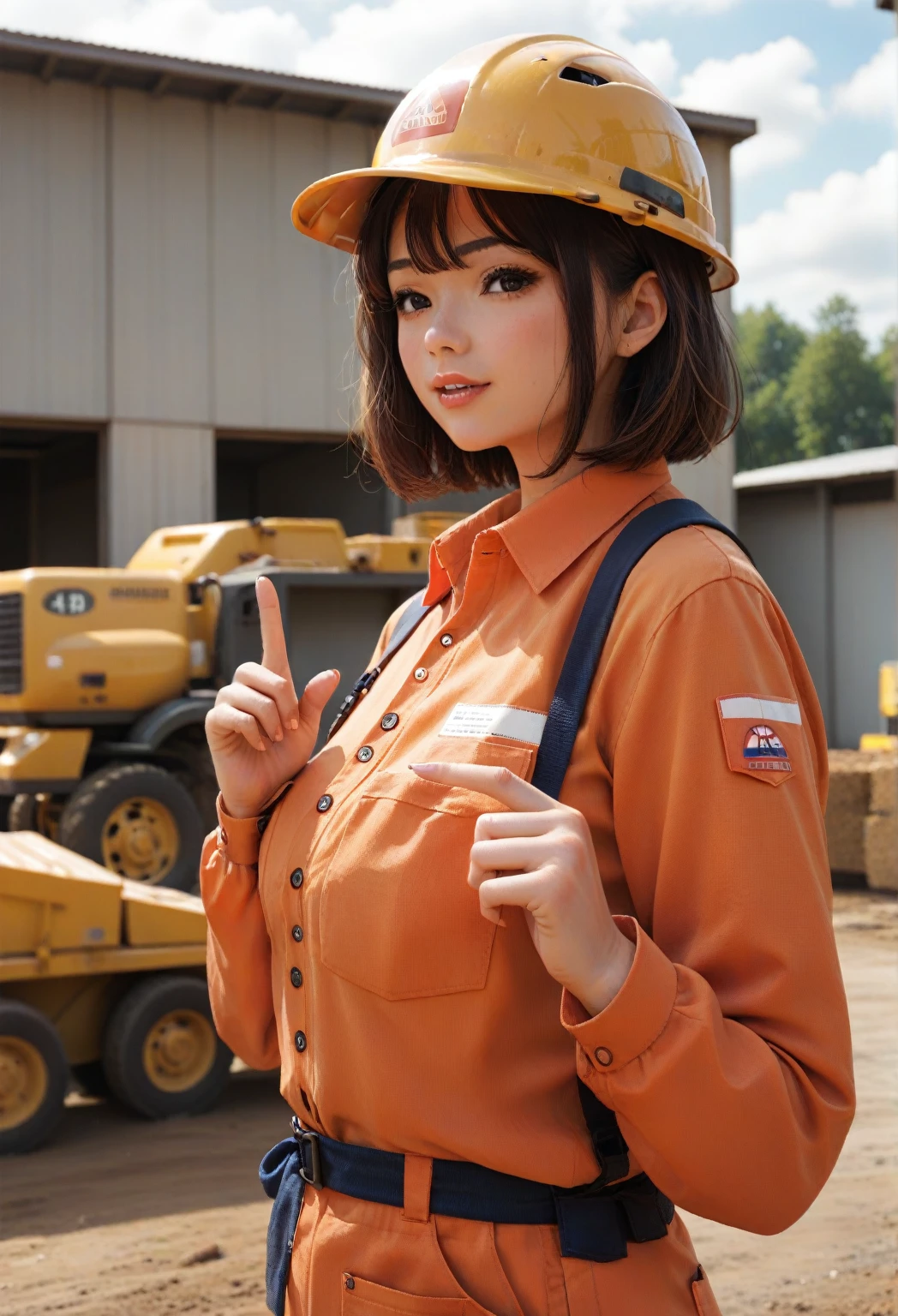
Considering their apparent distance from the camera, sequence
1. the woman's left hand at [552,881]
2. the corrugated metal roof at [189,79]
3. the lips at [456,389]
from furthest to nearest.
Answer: the corrugated metal roof at [189,79], the lips at [456,389], the woman's left hand at [552,881]

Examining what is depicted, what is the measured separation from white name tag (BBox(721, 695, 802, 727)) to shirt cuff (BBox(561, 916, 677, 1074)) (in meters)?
0.21

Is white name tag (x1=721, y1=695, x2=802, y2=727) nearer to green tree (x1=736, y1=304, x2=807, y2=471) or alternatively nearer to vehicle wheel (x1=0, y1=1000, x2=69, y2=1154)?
vehicle wheel (x1=0, y1=1000, x2=69, y2=1154)

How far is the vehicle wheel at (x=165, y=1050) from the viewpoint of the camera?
665 centimetres

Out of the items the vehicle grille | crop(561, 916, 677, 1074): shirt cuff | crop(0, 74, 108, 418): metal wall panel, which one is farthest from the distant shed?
crop(561, 916, 677, 1074): shirt cuff

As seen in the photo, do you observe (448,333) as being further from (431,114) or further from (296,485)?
(296,485)

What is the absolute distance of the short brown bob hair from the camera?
1535mm

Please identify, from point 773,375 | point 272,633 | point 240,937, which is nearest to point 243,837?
point 240,937

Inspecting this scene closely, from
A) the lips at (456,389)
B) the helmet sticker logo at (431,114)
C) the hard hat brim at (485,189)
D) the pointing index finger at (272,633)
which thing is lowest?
the pointing index finger at (272,633)

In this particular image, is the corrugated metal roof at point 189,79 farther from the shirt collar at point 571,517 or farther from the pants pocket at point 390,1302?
the pants pocket at point 390,1302

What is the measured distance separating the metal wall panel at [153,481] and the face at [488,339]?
49.4 ft

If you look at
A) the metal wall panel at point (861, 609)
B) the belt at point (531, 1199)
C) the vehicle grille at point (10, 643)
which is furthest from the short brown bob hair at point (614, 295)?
the metal wall panel at point (861, 609)

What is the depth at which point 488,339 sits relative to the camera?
5.11 feet

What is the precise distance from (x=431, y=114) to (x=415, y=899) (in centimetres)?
85

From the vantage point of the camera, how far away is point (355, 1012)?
1.45 m
